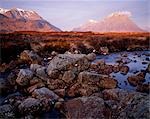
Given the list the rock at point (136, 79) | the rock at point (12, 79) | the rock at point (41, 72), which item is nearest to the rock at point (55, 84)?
the rock at point (41, 72)

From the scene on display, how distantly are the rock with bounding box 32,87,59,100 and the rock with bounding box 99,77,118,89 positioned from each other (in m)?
0.88

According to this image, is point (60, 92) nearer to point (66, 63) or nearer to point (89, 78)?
point (89, 78)

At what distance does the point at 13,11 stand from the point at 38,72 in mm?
1258

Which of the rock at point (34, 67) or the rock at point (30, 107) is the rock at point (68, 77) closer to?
→ the rock at point (34, 67)

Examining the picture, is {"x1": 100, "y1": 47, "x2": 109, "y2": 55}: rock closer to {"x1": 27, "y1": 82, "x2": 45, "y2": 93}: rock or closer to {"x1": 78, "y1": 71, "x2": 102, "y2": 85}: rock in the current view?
{"x1": 78, "y1": 71, "x2": 102, "y2": 85}: rock

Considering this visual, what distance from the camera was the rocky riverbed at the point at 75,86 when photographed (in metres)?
4.27

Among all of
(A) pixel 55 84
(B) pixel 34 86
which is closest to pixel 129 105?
(A) pixel 55 84

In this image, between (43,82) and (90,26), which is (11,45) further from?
(90,26)

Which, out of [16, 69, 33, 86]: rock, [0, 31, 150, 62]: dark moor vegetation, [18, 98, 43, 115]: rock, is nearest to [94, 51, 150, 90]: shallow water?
[0, 31, 150, 62]: dark moor vegetation

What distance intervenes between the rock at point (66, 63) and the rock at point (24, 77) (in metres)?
0.39

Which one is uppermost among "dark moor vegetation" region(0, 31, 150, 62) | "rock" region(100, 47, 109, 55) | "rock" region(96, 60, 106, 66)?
"dark moor vegetation" region(0, 31, 150, 62)

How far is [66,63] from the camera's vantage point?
554cm

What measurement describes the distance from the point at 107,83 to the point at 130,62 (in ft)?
5.53

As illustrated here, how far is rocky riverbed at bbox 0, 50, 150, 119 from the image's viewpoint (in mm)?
4266
